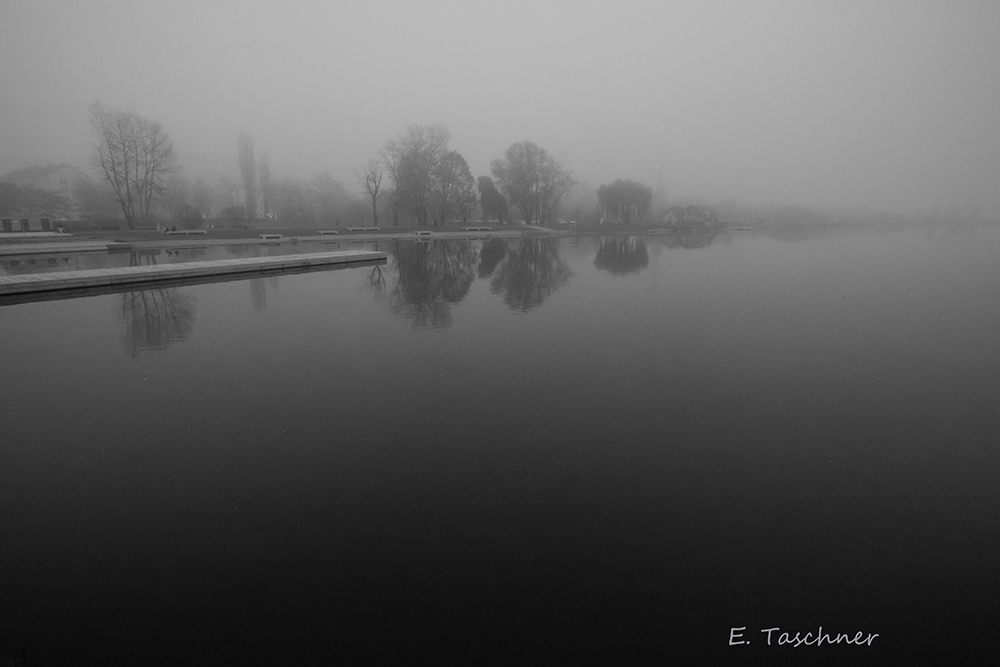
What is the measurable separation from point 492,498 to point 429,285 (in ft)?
48.6

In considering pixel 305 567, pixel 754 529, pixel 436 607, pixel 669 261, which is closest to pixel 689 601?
pixel 754 529

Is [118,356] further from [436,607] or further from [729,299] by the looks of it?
[729,299]

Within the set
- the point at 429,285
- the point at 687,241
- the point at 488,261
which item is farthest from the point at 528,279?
the point at 687,241

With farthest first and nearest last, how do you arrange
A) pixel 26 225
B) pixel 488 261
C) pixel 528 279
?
pixel 26 225 < pixel 488 261 < pixel 528 279

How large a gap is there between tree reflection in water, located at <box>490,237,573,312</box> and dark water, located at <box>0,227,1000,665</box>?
4.94 m

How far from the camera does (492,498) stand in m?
5.14

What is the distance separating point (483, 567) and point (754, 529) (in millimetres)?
2578

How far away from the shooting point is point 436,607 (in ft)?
12.4

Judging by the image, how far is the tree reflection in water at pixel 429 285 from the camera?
13.9m

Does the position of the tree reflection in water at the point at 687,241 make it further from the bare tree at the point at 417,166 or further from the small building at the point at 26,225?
the small building at the point at 26,225

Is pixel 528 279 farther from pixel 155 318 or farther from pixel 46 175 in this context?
pixel 46 175

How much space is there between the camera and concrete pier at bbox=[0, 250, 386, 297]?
16.1 m

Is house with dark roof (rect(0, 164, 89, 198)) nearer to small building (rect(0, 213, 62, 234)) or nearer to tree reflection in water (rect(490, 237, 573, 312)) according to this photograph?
small building (rect(0, 213, 62, 234))

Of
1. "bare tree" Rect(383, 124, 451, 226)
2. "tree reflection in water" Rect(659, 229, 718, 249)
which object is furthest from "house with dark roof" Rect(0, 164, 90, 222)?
"tree reflection in water" Rect(659, 229, 718, 249)
